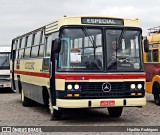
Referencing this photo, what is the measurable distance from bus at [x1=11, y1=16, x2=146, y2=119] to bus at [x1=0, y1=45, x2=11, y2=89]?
13.5m

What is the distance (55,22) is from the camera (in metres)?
12.7

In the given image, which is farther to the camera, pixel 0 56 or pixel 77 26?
pixel 0 56

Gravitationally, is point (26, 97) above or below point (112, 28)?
below

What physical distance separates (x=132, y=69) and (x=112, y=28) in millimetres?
1265

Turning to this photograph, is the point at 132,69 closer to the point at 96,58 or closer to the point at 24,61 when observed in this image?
the point at 96,58

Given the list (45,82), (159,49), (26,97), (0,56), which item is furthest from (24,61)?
(0,56)

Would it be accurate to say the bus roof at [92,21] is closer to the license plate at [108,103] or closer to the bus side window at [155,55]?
the license plate at [108,103]

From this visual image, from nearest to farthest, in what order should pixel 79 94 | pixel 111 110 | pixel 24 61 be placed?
pixel 79 94
pixel 111 110
pixel 24 61

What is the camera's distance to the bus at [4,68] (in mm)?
26109

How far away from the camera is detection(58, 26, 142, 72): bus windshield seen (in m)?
11.9

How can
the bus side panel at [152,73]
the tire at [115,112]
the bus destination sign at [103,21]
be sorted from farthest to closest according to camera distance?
the bus side panel at [152,73]
the tire at [115,112]
the bus destination sign at [103,21]

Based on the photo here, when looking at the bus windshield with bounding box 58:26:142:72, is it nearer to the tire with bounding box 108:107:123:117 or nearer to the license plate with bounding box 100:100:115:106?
the license plate with bounding box 100:100:115:106

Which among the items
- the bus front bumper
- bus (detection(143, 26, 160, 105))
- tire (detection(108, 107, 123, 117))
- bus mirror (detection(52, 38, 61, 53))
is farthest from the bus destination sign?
bus (detection(143, 26, 160, 105))

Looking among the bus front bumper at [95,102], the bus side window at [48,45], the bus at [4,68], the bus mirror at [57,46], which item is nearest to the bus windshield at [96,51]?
the bus mirror at [57,46]
